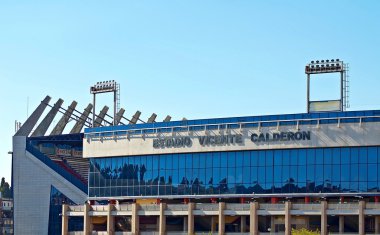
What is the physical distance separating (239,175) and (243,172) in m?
0.80

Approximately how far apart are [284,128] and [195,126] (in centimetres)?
1296

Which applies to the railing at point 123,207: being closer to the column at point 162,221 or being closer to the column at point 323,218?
the column at point 162,221

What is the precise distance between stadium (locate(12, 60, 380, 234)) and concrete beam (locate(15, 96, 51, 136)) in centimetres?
2211

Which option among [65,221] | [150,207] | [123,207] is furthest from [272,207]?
[65,221]

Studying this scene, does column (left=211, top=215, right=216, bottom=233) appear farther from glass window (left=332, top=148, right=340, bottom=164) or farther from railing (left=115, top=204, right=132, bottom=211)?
glass window (left=332, top=148, right=340, bottom=164)

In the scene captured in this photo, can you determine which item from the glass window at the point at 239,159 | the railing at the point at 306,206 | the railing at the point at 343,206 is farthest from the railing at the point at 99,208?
the railing at the point at 343,206

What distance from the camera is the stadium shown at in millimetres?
120188

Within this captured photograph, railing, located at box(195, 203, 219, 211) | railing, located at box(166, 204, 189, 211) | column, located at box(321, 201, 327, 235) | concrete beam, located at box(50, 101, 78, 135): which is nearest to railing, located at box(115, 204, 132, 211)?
railing, located at box(166, 204, 189, 211)

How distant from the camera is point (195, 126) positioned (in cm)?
12962

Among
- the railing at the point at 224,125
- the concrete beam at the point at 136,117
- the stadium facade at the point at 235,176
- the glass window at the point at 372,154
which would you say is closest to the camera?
the glass window at the point at 372,154

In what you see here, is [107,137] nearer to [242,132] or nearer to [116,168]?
[116,168]

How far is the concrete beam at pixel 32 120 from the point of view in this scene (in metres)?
162

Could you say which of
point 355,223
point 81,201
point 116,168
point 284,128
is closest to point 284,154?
point 284,128

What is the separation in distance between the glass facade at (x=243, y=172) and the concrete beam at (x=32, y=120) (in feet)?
85.9
